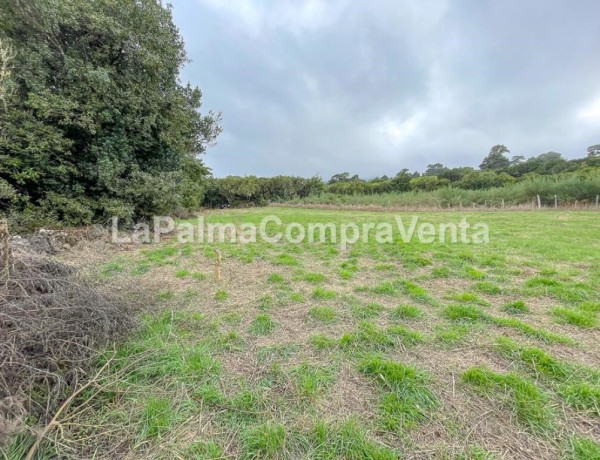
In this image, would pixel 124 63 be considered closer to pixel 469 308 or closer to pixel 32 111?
pixel 32 111

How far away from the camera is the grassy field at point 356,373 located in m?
1.37

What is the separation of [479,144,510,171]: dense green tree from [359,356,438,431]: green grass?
180 feet

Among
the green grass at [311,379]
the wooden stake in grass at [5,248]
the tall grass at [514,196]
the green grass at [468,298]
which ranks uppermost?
the tall grass at [514,196]

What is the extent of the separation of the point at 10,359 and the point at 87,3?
9.29 m

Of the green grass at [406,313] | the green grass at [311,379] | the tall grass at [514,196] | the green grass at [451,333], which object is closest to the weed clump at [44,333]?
the green grass at [311,379]

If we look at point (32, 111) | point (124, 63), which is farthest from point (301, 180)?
point (32, 111)

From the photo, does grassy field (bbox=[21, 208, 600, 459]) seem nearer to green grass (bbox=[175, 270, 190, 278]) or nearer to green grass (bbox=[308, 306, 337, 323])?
green grass (bbox=[308, 306, 337, 323])

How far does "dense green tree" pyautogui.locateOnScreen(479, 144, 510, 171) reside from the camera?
4416 centimetres

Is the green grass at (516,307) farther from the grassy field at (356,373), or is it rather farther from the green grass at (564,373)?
the green grass at (564,373)

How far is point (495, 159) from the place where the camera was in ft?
147

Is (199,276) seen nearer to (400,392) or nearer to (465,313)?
(400,392)

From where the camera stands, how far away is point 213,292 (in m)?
3.46

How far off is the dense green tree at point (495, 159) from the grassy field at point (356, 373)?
5238cm

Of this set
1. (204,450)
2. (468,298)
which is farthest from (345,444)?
(468,298)
